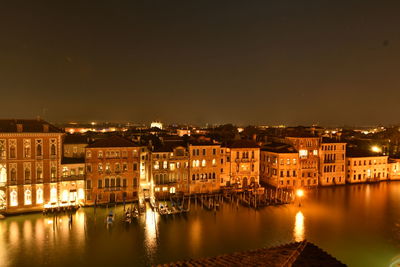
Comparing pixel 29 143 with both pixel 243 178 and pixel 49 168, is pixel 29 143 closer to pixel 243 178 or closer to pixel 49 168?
pixel 49 168

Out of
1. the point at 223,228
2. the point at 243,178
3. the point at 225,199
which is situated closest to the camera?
the point at 223,228

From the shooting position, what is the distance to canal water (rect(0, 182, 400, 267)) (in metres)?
26.4

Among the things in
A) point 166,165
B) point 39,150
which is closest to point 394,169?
point 166,165

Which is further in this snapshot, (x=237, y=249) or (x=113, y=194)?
(x=113, y=194)

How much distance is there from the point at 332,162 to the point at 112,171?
134 ft

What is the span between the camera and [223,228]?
3344 cm

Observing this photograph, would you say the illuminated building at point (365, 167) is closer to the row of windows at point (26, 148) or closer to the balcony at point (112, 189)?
the balcony at point (112, 189)

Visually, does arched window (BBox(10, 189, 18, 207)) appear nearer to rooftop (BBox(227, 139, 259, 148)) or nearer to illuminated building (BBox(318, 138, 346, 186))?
rooftop (BBox(227, 139, 259, 148))

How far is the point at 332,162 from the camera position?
2196 inches

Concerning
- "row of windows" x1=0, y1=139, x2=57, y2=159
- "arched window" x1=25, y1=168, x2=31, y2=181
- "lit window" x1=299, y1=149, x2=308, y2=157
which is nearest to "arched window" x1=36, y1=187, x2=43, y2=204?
"arched window" x1=25, y1=168, x2=31, y2=181

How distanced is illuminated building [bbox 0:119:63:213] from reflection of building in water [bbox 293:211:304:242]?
99.4 feet

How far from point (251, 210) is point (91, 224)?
2087 cm

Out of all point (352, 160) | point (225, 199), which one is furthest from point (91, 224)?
point (352, 160)

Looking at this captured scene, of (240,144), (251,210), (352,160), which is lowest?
(251,210)
